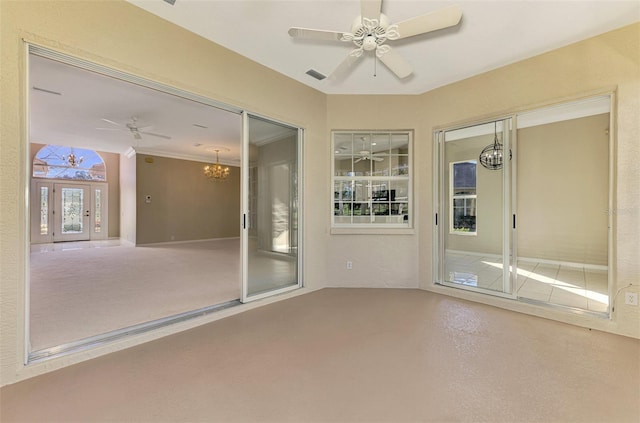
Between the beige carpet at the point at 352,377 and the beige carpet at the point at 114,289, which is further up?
the beige carpet at the point at 114,289

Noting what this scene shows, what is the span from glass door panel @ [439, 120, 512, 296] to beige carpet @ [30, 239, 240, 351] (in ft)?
10.6

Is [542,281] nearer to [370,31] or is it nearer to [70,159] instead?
[370,31]

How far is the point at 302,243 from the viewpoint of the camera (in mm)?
4039

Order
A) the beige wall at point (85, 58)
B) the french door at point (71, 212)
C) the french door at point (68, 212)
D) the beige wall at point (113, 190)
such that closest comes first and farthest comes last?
1. the beige wall at point (85, 58)
2. the french door at point (68, 212)
3. the french door at point (71, 212)
4. the beige wall at point (113, 190)

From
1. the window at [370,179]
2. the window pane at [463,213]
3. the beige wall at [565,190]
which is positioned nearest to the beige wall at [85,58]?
the window at [370,179]

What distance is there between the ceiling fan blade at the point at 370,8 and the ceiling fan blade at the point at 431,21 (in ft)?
0.68

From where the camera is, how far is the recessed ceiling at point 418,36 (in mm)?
2426

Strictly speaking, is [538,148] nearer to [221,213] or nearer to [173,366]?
[173,366]

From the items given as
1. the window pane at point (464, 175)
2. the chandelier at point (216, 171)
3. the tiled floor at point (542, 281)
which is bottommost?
the tiled floor at point (542, 281)

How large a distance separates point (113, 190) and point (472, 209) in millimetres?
12326

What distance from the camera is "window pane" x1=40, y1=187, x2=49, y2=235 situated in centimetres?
941

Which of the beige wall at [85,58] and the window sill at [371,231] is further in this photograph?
the window sill at [371,231]

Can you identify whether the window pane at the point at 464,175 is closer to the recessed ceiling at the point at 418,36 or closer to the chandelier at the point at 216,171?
the recessed ceiling at the point at 418,36

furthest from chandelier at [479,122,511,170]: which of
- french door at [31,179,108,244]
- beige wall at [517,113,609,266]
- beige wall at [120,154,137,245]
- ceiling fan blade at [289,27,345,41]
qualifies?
french door at [31,179,108,244]
